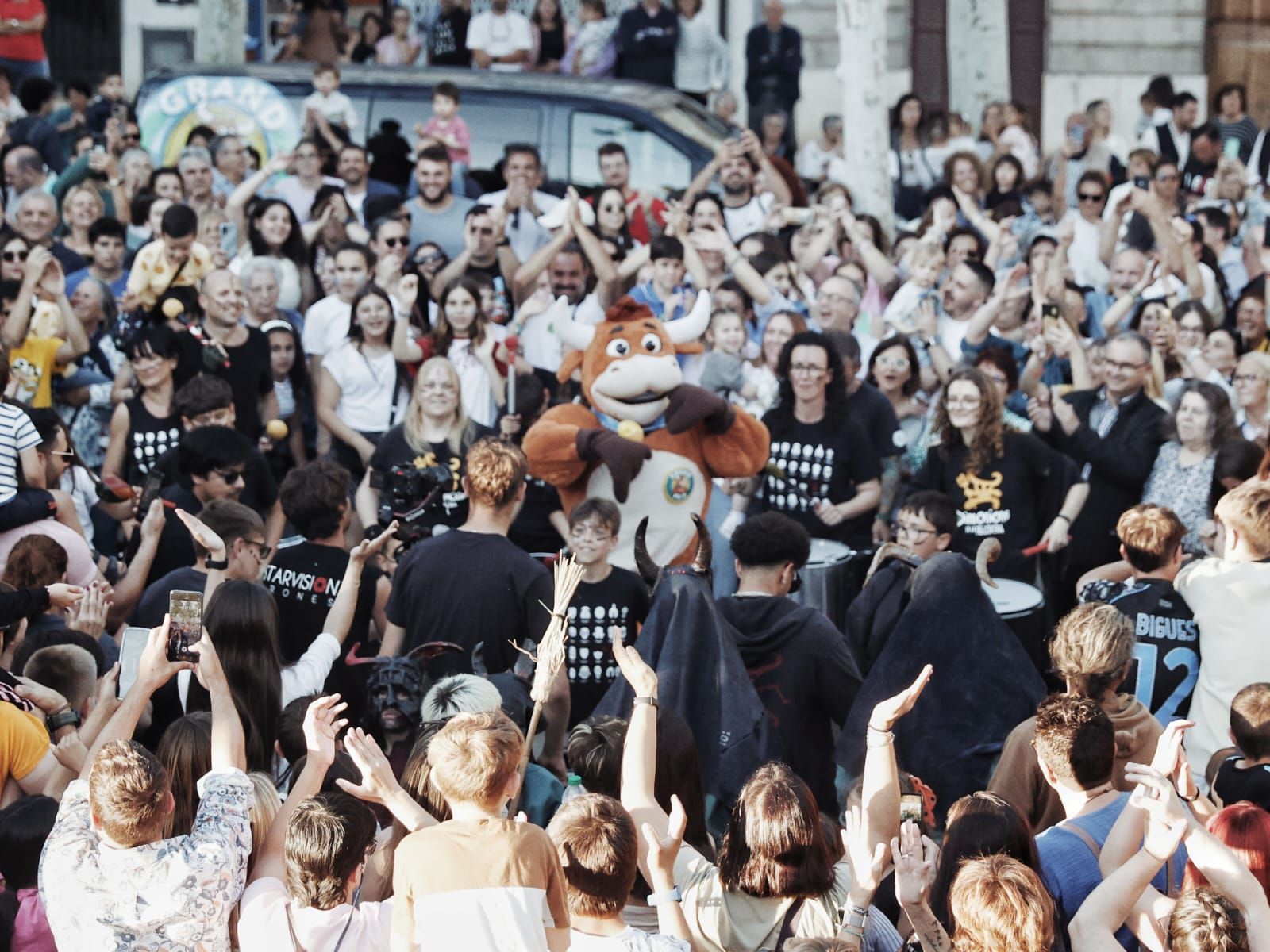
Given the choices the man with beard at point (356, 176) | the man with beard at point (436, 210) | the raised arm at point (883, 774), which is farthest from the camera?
the man with beard at point (356, 176)

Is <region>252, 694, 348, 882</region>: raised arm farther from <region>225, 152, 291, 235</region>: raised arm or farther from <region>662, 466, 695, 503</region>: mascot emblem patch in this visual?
<region>225, 152, 291, 235</region>: raised arm

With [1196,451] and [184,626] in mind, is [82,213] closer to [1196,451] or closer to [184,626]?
[184,626]

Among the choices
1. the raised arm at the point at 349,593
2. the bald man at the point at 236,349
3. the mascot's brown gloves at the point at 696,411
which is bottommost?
the raised arm at the point at 349,593

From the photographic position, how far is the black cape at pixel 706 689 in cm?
506

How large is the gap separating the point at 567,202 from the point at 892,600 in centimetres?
400

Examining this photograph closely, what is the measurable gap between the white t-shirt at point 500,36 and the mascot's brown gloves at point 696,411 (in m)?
7.35

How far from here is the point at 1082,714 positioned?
13.5 feet

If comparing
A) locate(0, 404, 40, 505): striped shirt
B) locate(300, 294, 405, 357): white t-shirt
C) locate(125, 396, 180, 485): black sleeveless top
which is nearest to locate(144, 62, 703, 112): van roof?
locate(300, 294, 405, 357): white t-shirt

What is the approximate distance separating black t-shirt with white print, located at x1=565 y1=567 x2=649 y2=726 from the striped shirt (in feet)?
6.27

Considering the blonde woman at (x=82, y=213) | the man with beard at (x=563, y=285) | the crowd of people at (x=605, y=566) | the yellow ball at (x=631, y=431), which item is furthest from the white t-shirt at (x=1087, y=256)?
the blonde woman at (x=82, y=213)

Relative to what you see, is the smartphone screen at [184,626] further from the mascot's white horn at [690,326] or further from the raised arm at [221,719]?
the mascot's white horn at [690,326]

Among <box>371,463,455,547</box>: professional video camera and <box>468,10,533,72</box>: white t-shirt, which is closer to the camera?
<box>371,463,455,547</box>: professional video camera

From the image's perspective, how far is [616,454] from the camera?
6.53 metres

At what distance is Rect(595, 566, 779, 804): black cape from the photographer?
5.06 metres
